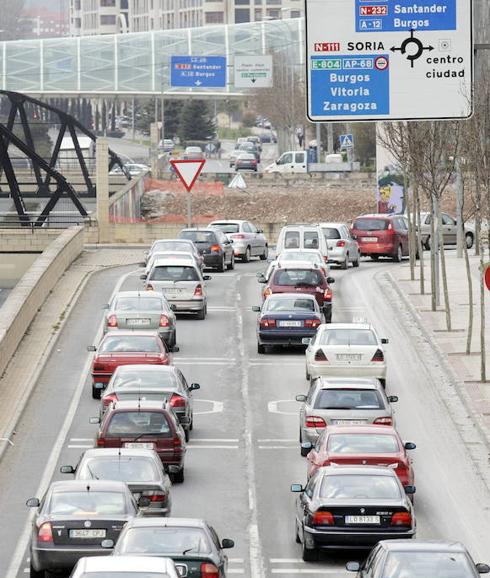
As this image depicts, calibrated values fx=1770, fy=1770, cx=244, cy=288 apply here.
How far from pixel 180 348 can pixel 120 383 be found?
9.94 metres

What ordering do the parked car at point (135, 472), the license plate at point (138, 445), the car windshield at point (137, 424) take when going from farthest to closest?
the car windshield at point (137, 424) < the license plate at point (138, 445) < the parked car at point (135, 472)

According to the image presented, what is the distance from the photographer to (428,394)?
1302 inches

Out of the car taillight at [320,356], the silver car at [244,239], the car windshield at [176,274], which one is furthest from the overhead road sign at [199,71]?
the car taillight at [320,356]

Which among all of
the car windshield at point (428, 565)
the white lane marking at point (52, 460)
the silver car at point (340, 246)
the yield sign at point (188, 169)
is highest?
the yield sign at point (188, 169)

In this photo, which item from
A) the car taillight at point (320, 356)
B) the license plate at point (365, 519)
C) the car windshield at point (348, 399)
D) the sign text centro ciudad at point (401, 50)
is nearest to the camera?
the license plate at point (365, 519)

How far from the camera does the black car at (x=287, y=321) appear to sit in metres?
36.4

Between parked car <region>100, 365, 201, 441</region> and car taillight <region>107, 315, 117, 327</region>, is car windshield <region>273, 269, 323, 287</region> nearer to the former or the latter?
car taillight <region>107, 315, 117, 327</region>

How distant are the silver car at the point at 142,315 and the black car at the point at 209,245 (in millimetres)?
14876

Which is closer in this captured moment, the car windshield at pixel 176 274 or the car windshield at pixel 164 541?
the car windshield at pixel 164 541

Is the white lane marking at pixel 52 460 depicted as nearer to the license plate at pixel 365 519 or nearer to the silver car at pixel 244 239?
the license plate at pixel 365 519

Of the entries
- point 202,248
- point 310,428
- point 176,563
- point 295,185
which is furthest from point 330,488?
point 295,185

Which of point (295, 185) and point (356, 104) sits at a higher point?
point (356, 104)

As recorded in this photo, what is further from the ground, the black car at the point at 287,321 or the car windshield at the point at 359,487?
the car windshield at the point at 359,487

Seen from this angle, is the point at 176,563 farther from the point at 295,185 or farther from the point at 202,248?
the point at 295,185
